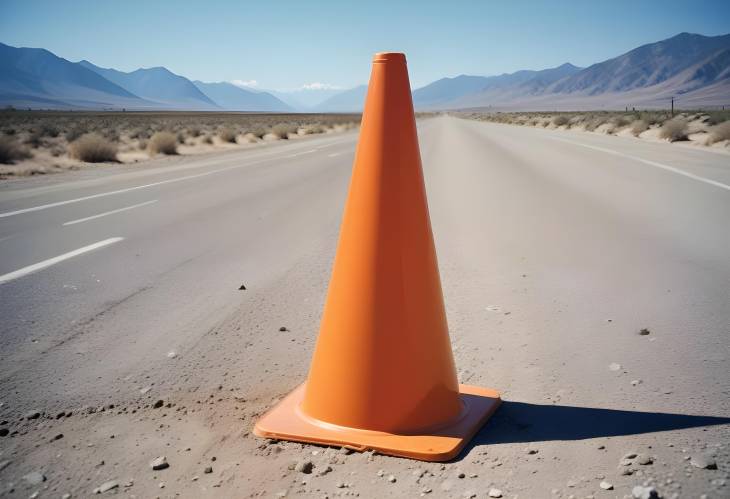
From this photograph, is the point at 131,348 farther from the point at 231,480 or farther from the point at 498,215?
the point at 498,215

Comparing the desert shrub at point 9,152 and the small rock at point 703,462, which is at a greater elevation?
the desert shrub at point 9,152

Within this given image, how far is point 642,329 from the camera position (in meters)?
4.03

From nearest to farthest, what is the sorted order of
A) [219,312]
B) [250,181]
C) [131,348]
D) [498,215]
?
[131,348] → [219,312] → [498,215] → [250,181]

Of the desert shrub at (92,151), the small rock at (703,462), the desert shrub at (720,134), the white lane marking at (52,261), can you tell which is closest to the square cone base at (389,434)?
the small rock at (703,462)

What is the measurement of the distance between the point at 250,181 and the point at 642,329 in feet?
33.6

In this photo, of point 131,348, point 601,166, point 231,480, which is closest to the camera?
point 231,480

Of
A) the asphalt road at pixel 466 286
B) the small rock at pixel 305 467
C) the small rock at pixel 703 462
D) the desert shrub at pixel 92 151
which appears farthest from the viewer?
the desert shrub at pixel 92 151

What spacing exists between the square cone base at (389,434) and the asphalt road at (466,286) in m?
0.26

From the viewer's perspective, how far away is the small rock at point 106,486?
2.39 m

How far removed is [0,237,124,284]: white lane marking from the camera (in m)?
5.62

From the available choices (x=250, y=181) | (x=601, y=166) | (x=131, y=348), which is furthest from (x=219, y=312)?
(x=601, y=166)

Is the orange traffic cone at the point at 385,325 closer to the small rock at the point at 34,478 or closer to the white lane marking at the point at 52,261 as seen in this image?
the small rock at the point at 34,478

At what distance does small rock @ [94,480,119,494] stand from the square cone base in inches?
24.6

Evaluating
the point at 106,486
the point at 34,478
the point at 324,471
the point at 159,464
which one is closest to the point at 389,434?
the point at 324,471
